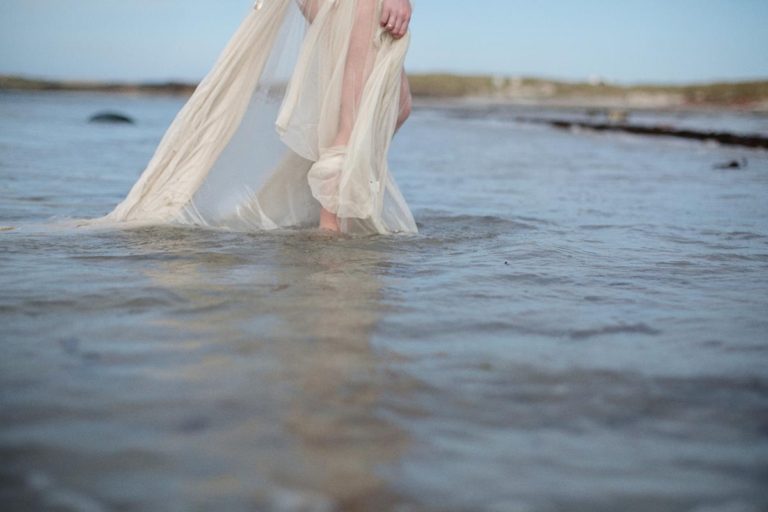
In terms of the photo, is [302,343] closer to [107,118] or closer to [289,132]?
[289,132]

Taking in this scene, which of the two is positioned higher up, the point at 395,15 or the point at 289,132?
the point at 395,15

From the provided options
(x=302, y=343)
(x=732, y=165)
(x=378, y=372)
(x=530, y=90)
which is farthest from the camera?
(x=530, y=90)

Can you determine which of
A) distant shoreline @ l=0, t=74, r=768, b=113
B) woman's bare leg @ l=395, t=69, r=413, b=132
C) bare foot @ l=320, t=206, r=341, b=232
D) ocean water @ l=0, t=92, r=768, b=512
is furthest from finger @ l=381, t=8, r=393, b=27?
distant shoreline @ l=0, t=74, r=768, b=113

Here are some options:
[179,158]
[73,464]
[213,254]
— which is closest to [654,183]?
[179,158]

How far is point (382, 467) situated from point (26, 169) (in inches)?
237

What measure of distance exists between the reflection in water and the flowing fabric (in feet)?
1.54

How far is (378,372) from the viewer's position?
1639 mm

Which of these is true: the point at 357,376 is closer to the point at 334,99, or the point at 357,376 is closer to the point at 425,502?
the point at 425,502

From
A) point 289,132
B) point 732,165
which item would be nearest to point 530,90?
point 732,165

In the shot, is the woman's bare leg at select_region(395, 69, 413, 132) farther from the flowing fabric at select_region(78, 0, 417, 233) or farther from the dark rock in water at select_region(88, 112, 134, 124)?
the dark rock in water at select_region(88, 112, 134, 124)

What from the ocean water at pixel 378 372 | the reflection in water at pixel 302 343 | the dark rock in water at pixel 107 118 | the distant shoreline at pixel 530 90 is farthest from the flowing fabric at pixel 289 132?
the distant shoreline at pixel 530 90

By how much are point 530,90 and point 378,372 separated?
93.0m

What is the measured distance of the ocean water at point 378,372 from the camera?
1169mm

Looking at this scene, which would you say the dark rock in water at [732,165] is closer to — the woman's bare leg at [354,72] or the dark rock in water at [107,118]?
the woman's bare leg at [354,72]
